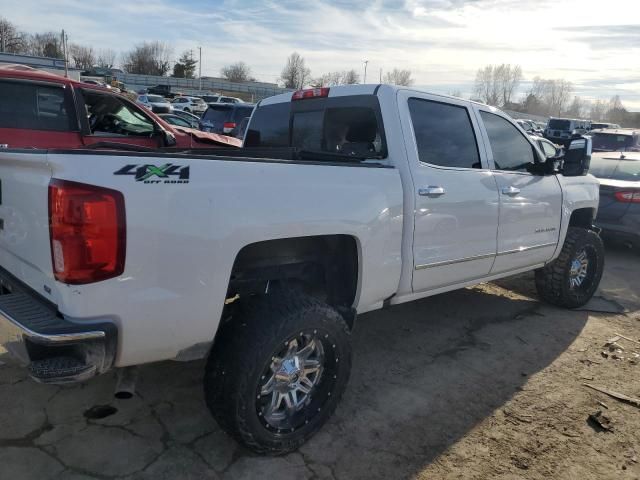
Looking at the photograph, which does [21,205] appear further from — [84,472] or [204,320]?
[84,472]

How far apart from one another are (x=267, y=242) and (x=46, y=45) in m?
98.2

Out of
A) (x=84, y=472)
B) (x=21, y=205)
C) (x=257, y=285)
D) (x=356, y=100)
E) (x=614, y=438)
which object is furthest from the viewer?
(x=356, y=100)

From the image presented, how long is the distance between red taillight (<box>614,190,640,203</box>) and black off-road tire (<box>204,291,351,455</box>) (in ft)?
20.4

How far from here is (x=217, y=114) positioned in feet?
48.3

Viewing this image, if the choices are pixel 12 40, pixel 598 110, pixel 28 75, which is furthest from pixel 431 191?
pixel 598 110

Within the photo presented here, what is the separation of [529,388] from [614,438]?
0.64 m

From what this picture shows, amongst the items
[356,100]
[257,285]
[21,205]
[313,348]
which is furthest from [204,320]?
[356,100]

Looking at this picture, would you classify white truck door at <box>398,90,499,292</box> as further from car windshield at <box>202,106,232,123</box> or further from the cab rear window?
car windshield at <box>202,106,232,123</box>

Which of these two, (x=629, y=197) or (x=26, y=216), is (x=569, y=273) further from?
(x=26, y=216)

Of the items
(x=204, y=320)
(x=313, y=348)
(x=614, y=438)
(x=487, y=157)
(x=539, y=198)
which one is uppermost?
(x=487, y=157)

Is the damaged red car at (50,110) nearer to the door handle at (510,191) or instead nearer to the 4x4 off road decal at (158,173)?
the door handle at (510,191)

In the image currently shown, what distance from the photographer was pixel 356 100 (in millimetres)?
3779

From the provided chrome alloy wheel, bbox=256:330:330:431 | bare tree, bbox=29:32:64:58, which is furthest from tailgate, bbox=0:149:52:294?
bare tree, bbox=29:32:64:58

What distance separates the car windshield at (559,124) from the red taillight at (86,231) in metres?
33.2
